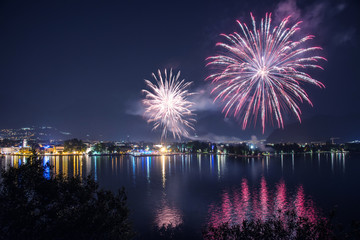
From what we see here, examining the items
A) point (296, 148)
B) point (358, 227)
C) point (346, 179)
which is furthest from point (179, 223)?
point (296, 148)

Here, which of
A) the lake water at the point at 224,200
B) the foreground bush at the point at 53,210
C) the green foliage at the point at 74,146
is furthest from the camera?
the green foliage at the point at 74,146

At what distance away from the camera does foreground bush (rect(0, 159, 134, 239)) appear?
7370 millimetres

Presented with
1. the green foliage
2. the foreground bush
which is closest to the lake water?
the foreground bush

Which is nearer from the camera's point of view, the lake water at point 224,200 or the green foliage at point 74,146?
the lake water at point 224,200

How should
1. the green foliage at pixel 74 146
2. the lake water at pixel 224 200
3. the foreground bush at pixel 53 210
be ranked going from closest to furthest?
the foreground bush at pixel 53 210 → the lake water at pixel 224 200 → the green foliage at pixel 74 146

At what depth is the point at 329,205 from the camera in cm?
2238

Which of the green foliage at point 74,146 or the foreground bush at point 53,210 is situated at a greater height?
the foreground bush at point 53,210

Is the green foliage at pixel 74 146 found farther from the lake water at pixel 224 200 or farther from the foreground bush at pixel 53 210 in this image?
the foreground bush at pixel 53 210

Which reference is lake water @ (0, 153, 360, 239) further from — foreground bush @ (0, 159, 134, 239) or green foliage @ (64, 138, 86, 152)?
green foliage @ (64, 138, 86, 152)

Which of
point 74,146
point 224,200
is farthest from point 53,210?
point 74,146

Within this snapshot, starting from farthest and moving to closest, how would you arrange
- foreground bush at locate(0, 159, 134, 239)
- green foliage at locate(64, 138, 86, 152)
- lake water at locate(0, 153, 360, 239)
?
green foliage at locate(64, 138, 86, 152) → lake water at locate(0, 153, 360, 239) → foreground bush at locate(0, 159, 134, 239)

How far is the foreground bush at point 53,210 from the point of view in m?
7.37

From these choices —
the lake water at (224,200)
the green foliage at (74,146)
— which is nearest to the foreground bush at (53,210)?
the lake water at (224,200)

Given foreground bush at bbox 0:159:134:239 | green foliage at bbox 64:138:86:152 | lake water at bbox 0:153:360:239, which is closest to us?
foreground bush at bbox 0:159:134:239
